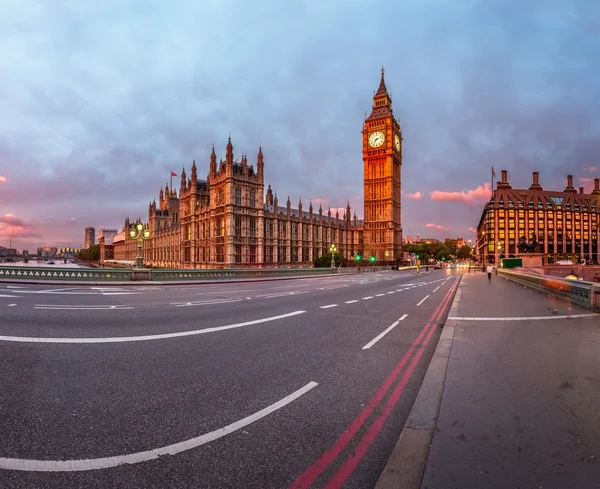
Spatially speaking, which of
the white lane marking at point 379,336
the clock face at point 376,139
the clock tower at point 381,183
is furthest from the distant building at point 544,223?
the white lane marking at point 379,336

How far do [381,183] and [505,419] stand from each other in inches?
3783

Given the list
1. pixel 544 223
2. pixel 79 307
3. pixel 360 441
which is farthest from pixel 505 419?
pixel 544 223

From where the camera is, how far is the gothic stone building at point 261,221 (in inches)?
2313

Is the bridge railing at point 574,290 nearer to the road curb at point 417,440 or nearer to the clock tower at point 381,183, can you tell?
the road curb at point 417,440

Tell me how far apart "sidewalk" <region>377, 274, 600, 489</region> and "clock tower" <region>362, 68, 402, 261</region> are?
285 feet

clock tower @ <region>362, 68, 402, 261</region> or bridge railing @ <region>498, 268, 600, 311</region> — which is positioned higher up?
clock tower @ <region>362, 68, 402, 261</region>

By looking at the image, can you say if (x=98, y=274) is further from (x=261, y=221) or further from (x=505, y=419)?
(x=261, y=221)

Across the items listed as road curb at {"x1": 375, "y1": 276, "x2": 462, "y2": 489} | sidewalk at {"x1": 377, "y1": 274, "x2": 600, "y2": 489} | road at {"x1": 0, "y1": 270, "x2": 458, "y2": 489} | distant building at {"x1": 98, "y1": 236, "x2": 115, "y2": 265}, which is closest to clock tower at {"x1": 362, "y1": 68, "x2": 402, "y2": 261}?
road at {"x1": 0, "y1": 270, "x2": 458, "y2": 489}

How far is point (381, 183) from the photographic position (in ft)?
310

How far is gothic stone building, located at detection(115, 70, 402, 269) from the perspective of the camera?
5875 centimetres

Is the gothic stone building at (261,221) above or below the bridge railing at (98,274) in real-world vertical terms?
above

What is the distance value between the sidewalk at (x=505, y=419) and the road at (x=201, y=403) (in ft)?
1.14

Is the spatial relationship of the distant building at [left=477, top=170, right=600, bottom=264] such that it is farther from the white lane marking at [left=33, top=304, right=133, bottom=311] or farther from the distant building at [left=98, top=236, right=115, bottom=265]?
the distant building at [left=98, top=236, right=115, bottom=265]

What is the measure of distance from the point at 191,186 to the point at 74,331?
220ft
